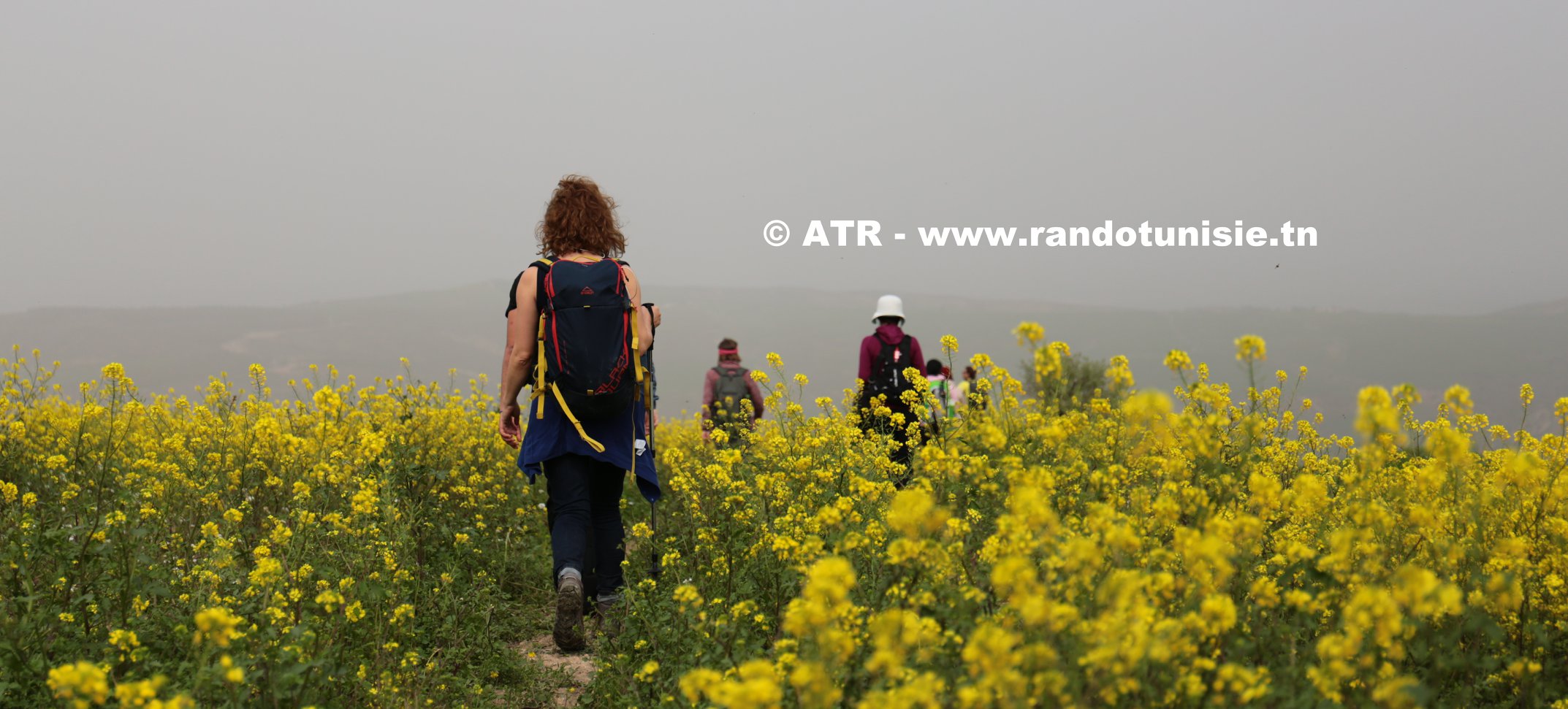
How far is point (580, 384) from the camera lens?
167 inches

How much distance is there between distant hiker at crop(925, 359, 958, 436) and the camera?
14.6ft

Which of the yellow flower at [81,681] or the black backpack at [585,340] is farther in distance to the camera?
the black backpack at [585,340]

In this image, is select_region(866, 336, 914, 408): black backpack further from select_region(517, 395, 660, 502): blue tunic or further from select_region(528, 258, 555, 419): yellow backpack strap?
select_region(528, 258, 555, 419): yellow backpack strap

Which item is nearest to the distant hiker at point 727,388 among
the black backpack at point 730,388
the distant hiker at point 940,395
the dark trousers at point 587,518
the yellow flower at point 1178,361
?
the black backpack at point 730,388

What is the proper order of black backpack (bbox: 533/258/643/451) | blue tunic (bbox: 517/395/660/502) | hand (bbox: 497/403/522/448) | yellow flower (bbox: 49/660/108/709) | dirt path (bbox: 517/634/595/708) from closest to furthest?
1. yellow flower (bbox: 49/660/108/709)
2. dirt path (bbox: 517/634/595/708)
3. black backpack (bbox: 533/258/643/451)
4. blue tunic (bbox: 517/395/660/502)
5. hand (bbox: 497/403/522/448)

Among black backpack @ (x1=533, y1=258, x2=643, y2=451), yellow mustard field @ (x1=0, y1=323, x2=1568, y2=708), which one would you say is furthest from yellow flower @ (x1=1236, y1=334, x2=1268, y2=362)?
black backpack @ (x1=533, y1=258, x2=643, y2=451)

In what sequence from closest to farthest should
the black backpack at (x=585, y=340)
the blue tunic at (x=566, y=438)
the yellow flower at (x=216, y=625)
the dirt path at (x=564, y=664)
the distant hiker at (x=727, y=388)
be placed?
the yellow flower at (x=216, y=625), the dirt path at (x=564, y=664), the black backpack at (x=585, y=340), the blue tunic at (x=566, y=438), the distant hiker at (x=727, y=388)

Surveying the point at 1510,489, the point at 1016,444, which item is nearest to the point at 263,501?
the point at 1016,444

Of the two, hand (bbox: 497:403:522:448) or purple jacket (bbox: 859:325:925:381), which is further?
purple jacket (bbox: 859:325:925:381)

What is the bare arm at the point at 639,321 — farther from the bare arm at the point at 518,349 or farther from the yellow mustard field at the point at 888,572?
the yellow mustard field at the point at 888,572

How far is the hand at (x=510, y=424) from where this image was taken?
4551 millimetres

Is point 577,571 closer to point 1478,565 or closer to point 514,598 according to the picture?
point 514,598

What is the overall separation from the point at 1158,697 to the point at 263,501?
5.08 meters

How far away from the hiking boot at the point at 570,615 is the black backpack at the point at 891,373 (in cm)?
364
